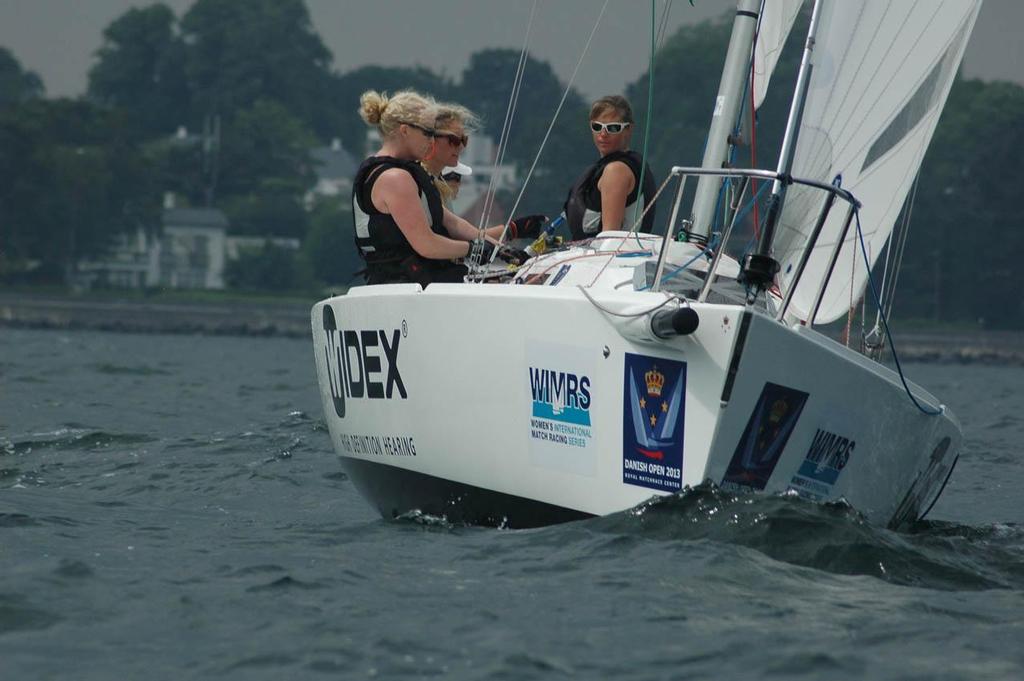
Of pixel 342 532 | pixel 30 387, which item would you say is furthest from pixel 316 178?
pixel 342 532

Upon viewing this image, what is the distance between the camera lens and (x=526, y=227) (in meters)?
6.76

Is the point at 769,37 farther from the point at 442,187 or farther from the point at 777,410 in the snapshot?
the point at 777,410

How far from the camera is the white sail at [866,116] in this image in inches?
266

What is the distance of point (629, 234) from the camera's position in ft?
19.5

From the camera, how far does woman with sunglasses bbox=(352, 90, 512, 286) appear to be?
6.09 metres

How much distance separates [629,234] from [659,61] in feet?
238

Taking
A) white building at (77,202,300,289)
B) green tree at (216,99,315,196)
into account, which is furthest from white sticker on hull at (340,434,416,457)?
green tree at (216,99,315,196)

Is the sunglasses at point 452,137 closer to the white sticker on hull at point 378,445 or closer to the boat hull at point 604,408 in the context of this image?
the boat hull at point 604,408

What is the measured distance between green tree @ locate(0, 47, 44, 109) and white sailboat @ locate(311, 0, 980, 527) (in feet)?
276

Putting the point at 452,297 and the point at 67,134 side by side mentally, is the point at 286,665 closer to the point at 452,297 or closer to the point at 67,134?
the point at 452,297

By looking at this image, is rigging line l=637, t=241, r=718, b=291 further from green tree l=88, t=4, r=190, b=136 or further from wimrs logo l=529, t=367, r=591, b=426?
green tree l=88, t=4, r=190, b=136

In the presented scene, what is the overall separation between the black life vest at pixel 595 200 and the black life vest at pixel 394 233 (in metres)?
0.73

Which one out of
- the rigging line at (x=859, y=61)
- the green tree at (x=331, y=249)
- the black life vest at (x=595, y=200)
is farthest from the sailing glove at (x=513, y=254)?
the green tree at (x=331, y=249)

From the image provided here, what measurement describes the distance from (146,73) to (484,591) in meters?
102
